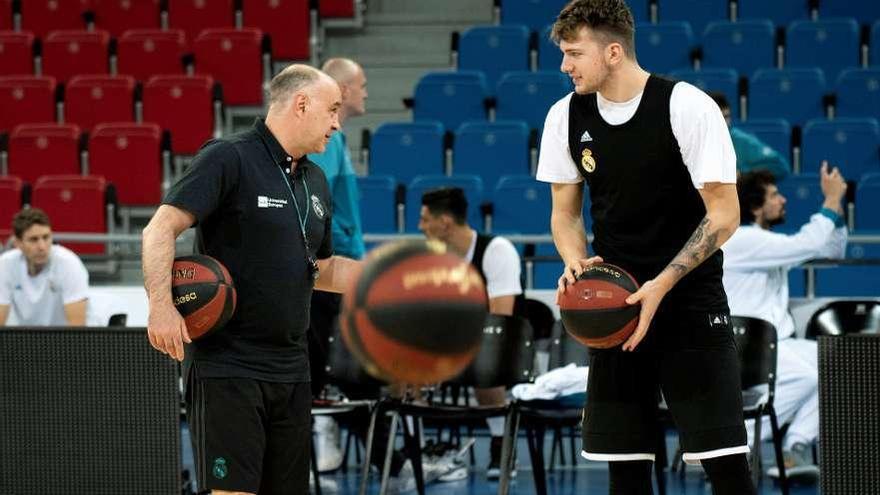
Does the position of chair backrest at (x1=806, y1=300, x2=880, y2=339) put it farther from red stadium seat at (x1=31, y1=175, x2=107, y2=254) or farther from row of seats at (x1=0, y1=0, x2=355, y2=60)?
row of seats at (x1=0, y1=0, x2=355, y2=60)

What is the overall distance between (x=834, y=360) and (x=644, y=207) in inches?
49.8

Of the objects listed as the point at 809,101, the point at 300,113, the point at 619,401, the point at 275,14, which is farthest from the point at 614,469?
the point at 275,14

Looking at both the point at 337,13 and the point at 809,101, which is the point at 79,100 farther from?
the point at 809,101

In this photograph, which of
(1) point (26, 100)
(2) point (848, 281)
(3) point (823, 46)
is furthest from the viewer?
(1) point (26, 100)

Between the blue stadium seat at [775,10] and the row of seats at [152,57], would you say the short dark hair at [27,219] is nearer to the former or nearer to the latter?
→ the row of seats at [152,57]

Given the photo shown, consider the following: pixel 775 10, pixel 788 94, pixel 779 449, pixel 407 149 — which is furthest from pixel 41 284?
pixel 775 10

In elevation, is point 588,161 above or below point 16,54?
below

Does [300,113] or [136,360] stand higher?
[300,113]

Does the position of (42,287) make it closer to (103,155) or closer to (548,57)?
(103,155)

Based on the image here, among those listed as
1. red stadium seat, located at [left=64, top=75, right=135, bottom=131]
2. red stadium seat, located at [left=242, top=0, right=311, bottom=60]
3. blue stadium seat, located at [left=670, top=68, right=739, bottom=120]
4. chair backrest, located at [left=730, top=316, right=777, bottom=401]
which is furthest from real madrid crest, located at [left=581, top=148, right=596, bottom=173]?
red stadium seat, located at [left=242, top=0, right=311, bottom=60]

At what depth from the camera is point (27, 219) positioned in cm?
800

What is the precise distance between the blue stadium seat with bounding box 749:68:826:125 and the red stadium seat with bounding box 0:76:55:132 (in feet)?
20.7

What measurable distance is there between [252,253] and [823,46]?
8927 mm

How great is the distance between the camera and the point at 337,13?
13.5m
